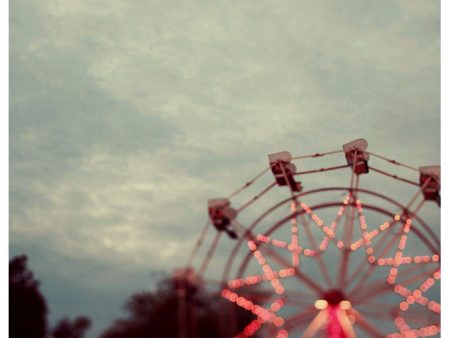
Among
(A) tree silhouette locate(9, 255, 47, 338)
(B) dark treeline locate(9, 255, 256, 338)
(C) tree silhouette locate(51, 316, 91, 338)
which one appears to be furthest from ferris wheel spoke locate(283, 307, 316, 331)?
(C) tree silhouette locate(51, 316, 91, 338)

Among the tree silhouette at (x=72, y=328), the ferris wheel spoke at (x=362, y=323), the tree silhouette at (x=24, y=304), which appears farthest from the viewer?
the tree silhouette at (x=72, y=328)

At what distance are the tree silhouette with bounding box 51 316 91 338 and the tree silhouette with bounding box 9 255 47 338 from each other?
208 centimetres

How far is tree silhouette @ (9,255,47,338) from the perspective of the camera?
88.5 ft

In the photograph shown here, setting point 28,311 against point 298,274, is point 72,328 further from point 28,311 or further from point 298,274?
point 298,274

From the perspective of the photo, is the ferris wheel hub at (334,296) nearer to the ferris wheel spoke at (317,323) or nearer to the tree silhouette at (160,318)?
the ferris wheel spoke at (317,323)

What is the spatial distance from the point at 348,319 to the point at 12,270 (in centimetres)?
2150

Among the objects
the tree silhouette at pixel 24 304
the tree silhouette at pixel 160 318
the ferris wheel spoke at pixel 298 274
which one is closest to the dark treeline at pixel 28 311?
the tree silhouette at pixel 24 304

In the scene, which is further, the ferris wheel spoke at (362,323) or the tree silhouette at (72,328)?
the tree silhouette at (72,328)

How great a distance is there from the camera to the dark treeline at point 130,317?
88.8 ft

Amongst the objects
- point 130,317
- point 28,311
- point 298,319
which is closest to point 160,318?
point 130,317

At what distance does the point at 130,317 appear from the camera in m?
32.3

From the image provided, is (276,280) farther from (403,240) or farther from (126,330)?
(126,330)
